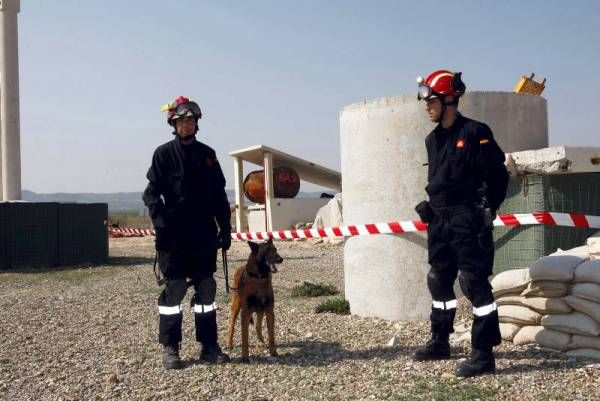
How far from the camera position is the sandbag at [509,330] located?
5.97 meters

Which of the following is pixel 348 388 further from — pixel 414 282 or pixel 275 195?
pixel 275 195

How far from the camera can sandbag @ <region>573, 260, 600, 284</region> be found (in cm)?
538

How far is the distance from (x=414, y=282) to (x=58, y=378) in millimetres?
3750

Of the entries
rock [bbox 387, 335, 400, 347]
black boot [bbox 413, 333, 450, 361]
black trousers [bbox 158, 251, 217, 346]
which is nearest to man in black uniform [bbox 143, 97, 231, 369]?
black trousers [bbox 158, 251, 217, 346]

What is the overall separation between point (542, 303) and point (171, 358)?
128 inches

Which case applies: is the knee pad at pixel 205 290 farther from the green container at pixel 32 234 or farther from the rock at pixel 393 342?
the green container at pixel 32 234

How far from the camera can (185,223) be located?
5.71 meters

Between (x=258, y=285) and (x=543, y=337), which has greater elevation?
(x=258, y=285)

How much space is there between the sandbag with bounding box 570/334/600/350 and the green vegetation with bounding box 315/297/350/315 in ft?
9.77

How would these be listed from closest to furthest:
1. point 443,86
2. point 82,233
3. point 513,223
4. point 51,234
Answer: point 443,86 < point 513,223 < point 51,234 < point 82,233

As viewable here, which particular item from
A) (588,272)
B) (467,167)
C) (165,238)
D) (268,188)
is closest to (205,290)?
(165,238)

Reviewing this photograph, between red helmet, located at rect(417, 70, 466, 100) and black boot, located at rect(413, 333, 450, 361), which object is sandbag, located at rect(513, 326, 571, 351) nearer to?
black boot, located at rect(413, 333, 450, 361)

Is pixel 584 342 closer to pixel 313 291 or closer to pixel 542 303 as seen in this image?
pixel 542 303

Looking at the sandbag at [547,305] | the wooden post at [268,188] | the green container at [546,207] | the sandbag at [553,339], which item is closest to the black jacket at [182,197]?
the sandbag at [547,305]
